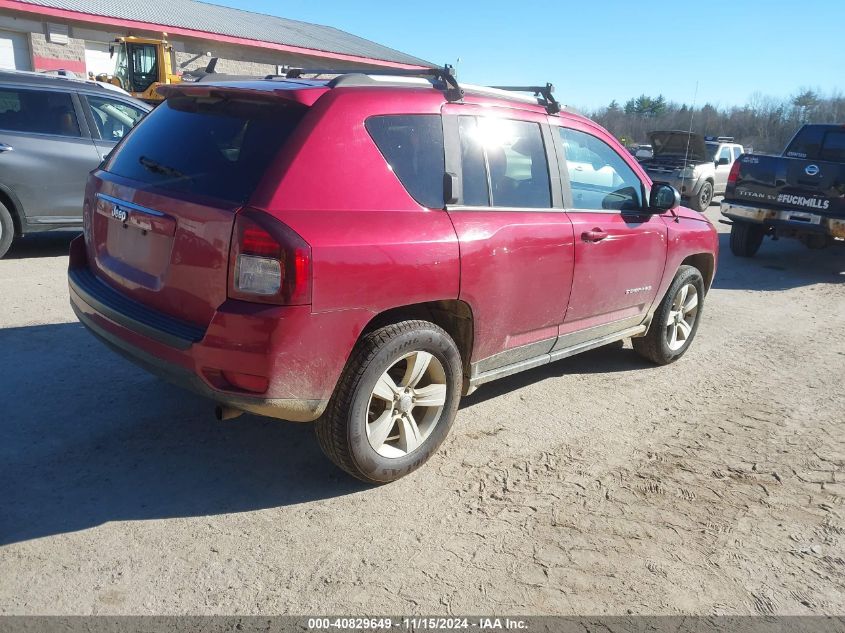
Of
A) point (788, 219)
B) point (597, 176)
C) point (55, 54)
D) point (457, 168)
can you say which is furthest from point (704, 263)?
point (55, 54)

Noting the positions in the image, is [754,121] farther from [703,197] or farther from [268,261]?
[268,261]

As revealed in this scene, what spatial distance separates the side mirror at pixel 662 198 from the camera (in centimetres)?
474

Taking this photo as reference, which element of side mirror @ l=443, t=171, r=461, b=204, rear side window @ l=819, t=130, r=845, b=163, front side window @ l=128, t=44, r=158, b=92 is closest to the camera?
side mirror @ l=443, t=171, r=461, b=204

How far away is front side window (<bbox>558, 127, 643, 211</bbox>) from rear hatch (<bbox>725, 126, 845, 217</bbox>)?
5.71m

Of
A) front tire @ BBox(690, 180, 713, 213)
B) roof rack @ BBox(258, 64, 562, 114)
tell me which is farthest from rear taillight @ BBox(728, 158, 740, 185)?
roof rack @ BBox(258, 64, 562, 114)

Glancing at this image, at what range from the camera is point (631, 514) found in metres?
3.35

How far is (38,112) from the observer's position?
7.36 meters

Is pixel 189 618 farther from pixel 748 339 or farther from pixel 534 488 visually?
pixel 748 339

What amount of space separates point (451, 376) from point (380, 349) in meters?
0.55

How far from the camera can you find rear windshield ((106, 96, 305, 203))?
3018 mm

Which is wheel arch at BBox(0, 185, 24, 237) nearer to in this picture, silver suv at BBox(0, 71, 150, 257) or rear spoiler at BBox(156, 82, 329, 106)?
silver suv at BBox(0, 71, 150, 257)

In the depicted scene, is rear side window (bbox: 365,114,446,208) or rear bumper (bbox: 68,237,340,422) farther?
rear side window (bbox: 365,114,446,208)

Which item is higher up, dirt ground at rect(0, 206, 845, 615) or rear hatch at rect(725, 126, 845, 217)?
rear hatch at rect(725, 126, 845, 217)

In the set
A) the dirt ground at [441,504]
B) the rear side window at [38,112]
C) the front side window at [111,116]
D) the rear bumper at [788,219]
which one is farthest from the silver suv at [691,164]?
the rear side window at [38,112]
